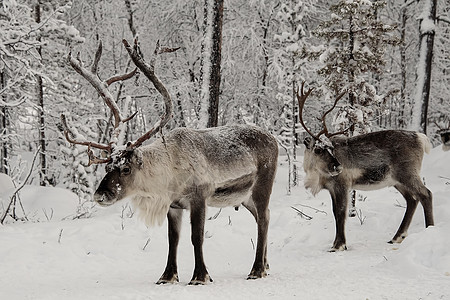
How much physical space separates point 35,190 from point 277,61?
10.3m

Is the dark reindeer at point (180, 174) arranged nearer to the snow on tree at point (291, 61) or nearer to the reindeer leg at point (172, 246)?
the reindeer leg at point (172, 246)

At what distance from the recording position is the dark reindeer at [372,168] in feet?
22.5

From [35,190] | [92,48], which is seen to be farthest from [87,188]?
[92,48]

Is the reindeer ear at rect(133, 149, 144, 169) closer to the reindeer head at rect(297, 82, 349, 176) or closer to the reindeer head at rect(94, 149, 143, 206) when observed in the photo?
the reindeer head at rect(94, 149, 143, 206)

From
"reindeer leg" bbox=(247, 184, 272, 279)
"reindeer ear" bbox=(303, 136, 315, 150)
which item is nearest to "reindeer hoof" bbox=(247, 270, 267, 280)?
"reindeer leg" bbox=(247, 184, 272, 279)

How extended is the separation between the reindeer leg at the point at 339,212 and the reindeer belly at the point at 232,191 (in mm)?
1931

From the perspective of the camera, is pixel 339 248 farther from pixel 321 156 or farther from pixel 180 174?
pixel 180 174

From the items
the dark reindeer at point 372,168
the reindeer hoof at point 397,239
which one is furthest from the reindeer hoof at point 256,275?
the reindeer hoof at point 397,239

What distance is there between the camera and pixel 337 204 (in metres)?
7.04

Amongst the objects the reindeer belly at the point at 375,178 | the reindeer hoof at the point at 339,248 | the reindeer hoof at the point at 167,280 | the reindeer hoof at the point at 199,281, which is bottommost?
the reindeer hoof at the point at 339,248

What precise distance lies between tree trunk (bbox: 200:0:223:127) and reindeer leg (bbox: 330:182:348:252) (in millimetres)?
3563

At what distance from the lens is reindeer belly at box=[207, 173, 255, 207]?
534 cm

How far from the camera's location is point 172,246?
5.19 meters

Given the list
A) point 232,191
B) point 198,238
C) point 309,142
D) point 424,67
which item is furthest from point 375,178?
point 424,67
